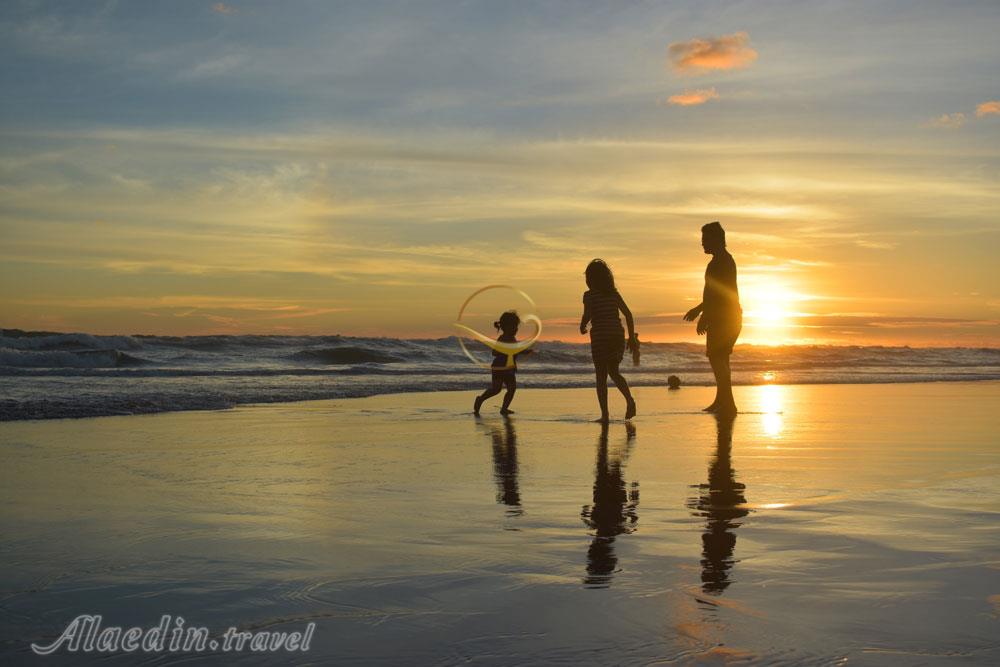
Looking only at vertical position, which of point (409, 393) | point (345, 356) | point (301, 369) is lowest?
point (345, 356)

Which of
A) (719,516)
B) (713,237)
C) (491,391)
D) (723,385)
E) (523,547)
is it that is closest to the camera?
(523,547)

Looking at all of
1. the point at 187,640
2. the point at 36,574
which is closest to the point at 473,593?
the point at 187,640

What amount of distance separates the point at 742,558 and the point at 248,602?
2.08 meters

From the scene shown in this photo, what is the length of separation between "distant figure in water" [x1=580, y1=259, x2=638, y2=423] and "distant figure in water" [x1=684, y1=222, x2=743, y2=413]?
1.15 m

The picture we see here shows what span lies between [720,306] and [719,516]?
7866 mm

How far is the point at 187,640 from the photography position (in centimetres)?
295

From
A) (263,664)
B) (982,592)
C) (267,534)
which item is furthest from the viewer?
(267,534)

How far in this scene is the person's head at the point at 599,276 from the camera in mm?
12047

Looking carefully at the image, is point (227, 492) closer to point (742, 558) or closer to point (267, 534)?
point (267, 534)

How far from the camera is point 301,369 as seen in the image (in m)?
28.5

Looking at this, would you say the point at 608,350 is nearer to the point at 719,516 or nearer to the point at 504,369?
the point at 504,369

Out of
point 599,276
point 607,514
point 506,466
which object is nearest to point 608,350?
point 599,276

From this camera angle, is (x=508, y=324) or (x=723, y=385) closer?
(x=723, y=385)

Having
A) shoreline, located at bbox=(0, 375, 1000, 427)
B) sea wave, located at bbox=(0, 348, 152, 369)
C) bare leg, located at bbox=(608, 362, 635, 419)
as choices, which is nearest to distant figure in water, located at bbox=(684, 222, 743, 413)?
bare leg, located at bbox=(608, 362, 635, 419)
